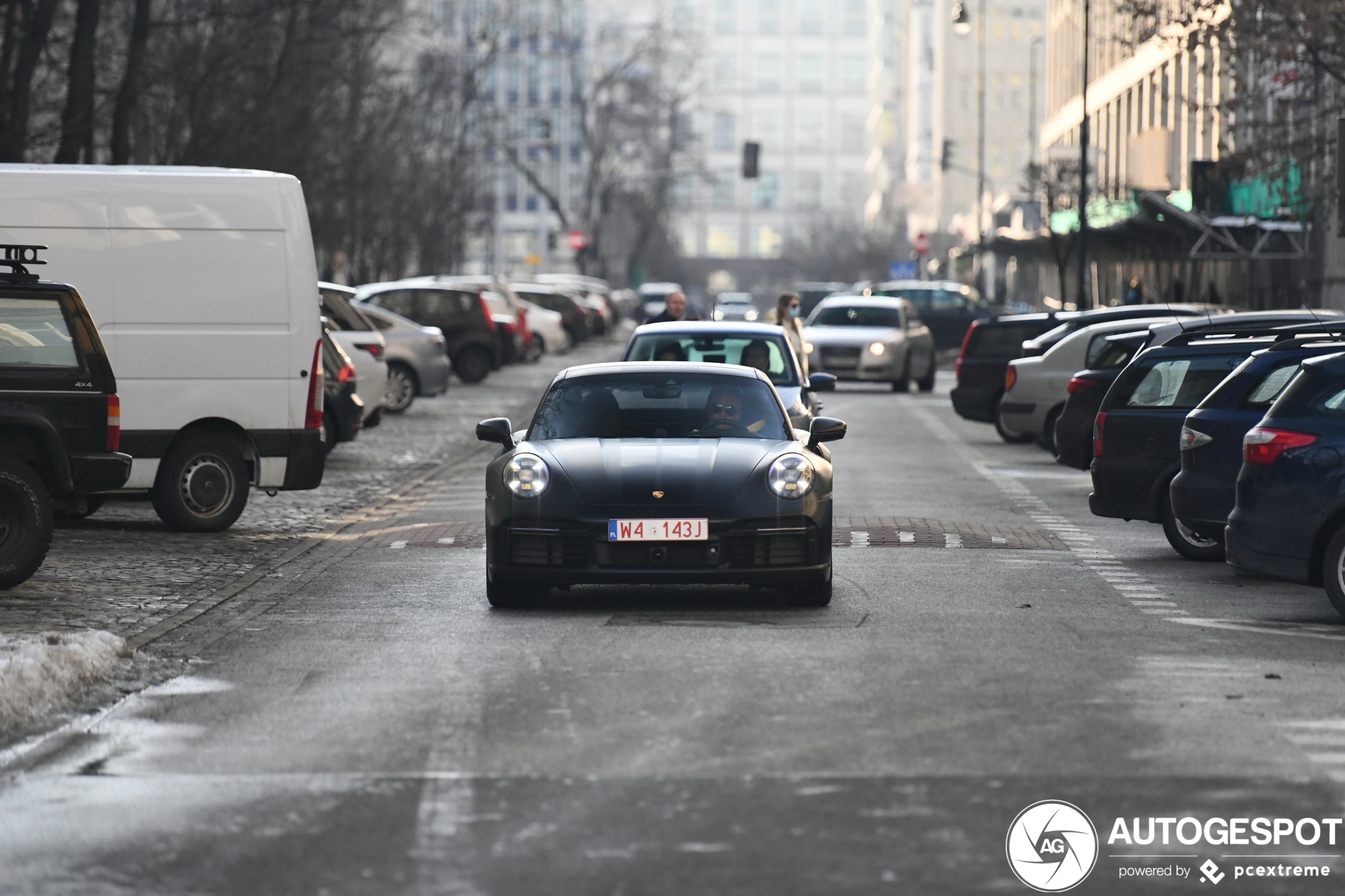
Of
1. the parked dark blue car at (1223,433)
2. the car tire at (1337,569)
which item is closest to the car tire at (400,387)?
the parked dark blue car at (1223,433)

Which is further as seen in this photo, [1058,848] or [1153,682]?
[1153,682]

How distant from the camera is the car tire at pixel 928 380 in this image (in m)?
39.2

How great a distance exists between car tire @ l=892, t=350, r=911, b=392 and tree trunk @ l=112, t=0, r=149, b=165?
44.8 ft

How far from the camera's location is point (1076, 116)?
273ft

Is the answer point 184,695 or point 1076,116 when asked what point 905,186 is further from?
point 184,695

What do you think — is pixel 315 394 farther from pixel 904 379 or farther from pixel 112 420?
pixel 904 379

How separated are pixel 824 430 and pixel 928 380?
27.4 meters

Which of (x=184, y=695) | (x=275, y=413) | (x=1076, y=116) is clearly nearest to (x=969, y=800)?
(x=184, y=695)

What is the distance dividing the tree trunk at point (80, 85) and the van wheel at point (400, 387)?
16.6 feet

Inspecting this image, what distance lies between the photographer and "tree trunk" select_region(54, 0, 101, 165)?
91.0 feet

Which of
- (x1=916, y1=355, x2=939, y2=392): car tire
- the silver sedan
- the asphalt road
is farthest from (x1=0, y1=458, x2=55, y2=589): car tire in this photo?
(x1=916, y1=355, x2=939, y2=392): car tire

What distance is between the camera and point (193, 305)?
15.5 meters

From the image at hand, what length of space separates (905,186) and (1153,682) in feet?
469

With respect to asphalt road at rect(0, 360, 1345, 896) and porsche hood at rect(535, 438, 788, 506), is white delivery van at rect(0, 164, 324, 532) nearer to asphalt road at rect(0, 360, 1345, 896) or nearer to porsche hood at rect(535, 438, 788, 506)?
asphalt road at rect(0, 360, 1345, 896)
